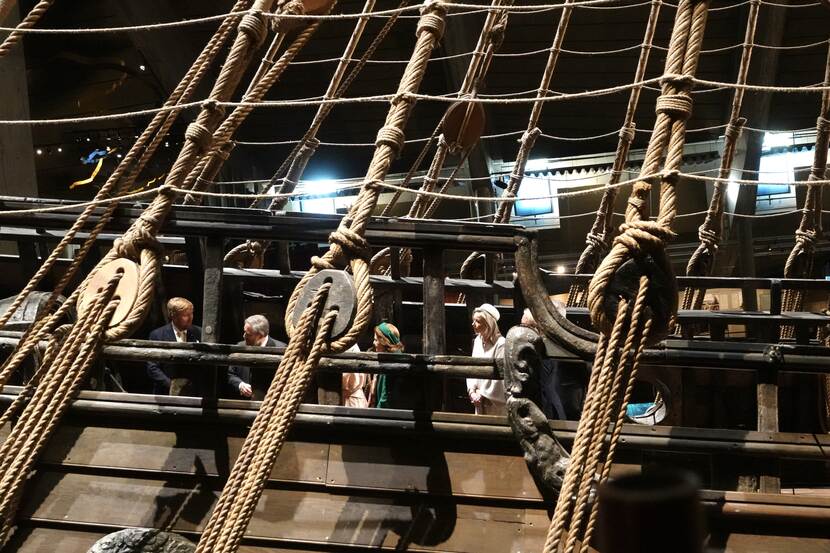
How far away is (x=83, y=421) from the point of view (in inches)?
86.3

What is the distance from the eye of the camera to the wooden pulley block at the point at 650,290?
1.60 m

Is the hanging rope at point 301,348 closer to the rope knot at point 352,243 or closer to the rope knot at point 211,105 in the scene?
the rope knot at point 352,243

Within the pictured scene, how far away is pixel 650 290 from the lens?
5.23 feet

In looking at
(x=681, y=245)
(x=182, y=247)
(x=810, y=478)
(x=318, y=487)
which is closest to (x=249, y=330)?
(x=182, y=247)

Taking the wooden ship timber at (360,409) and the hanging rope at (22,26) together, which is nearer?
the wooden ship timber at (360,409)

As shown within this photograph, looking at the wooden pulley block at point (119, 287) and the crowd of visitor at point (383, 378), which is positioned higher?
the crowd of visitor at point (383, 378)

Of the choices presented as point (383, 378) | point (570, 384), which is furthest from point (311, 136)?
point (570, 384)

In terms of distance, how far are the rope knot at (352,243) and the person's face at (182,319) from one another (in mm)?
1286

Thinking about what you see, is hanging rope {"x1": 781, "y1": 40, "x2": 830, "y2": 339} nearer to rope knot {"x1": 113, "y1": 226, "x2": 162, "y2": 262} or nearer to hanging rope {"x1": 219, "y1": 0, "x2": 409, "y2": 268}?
hanging rope {"x1": 219, "y1": 0, "x2": 409, "y2": 268}

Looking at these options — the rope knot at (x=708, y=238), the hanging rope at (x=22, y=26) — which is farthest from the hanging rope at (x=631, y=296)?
the rope knot at (x=708, y=238)

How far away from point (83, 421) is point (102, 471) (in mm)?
175

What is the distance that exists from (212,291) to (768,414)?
4.91 ft

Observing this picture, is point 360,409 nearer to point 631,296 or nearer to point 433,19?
point 631,296

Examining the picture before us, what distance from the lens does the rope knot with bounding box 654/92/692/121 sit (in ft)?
5.66
